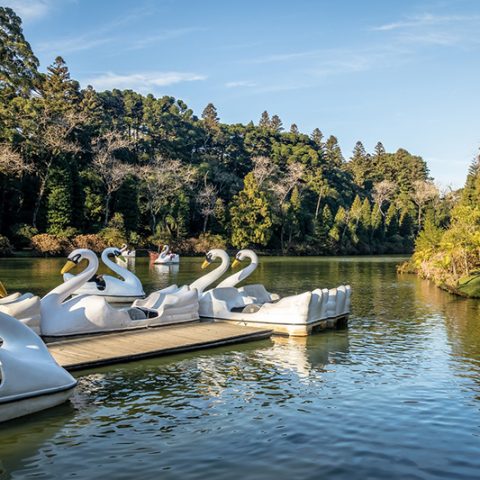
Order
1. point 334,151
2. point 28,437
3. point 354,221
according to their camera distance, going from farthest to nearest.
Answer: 1. point 334,151
2. point 354,221
3. point 28,437

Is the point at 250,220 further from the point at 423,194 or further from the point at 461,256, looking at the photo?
the point at 423,194

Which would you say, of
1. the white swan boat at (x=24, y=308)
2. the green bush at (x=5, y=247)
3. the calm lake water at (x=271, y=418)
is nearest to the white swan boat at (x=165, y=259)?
the green bush at (x=5, y=247)

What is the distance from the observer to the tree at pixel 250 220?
60.0 m

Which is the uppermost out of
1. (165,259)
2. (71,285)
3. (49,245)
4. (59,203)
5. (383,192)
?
(383,192)

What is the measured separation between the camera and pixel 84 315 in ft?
38.7

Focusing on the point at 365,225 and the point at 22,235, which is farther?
the point at 365,225

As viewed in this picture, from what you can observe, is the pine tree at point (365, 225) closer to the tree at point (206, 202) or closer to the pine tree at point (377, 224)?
the pine tree at point (377, 224)

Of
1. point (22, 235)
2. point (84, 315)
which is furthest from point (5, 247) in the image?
point (84, 315)

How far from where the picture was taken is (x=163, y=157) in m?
64.7

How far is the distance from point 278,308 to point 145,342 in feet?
12.4

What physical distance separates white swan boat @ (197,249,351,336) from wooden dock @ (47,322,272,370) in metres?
0.50

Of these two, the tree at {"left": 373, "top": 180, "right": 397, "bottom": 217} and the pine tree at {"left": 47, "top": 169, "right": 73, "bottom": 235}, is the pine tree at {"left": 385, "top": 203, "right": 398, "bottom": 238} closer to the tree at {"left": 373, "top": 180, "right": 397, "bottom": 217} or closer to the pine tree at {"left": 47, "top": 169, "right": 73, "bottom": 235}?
the tree at {"left": 373, "top": 180, "right": 397, "bottom": 217}

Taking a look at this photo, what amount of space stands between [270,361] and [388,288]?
1645 cm

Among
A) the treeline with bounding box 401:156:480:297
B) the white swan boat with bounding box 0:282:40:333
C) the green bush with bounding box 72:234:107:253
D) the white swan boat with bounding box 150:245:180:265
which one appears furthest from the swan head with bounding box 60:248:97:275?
the green bush with bounding box 72:234:107:253
